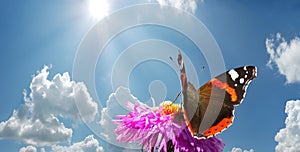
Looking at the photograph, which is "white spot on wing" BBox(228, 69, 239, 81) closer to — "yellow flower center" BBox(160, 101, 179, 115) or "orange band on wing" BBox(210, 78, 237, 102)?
"orange band on wing" BBox(210, 78, 237, 102)

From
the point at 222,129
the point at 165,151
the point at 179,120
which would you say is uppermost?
the point at 179,120

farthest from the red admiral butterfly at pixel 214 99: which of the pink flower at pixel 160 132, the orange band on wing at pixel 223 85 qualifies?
the pink flower at pixel 160 132

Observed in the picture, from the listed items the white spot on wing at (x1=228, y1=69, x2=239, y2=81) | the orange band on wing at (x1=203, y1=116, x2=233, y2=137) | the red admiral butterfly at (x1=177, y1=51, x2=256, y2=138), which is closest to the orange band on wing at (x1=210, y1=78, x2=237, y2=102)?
the red admiral butterfly at (x1=177, y1=51, x2=256, y2=138)

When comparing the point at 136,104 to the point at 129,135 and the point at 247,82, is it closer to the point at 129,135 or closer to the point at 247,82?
the point at 129,135

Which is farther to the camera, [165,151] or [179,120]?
[179,120]

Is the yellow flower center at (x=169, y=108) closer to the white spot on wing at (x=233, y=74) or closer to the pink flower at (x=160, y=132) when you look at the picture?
the pink flower at (x=160, y=132)

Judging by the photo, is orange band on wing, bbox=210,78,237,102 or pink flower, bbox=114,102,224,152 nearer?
pink flower, bbox=114,102,224,152

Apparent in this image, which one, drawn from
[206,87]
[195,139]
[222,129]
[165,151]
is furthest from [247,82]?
[165,151]

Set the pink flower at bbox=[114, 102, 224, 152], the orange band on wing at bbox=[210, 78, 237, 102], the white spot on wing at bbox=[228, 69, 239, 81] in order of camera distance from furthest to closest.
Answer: the white spot on wing at bbox=[228, 69, 239, 81], the orange band on wing at bbox=[210, 78, 237, 102], the pink flower at bbox=[114, 102, 224, 152]
